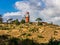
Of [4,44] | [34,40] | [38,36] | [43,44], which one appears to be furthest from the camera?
[38,36]

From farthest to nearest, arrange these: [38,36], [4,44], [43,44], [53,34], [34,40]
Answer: [53,34] → [38,36] → [34,40] → [43,44] → [4,44]

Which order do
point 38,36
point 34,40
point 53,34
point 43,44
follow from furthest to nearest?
point 53,34, point 38,36, point 34,40, point 43,44

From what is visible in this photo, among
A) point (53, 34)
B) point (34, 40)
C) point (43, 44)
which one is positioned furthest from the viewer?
point (53, 34)

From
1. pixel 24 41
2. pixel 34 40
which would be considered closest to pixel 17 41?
pixel 24 41

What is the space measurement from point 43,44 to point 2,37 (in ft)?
18.5

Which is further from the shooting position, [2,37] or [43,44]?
[2,37]

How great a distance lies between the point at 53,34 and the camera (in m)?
33.7

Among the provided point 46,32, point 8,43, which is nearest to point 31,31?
point 46,32

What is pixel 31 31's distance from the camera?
3459 centimetres

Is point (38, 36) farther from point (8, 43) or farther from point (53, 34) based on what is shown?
point (8, 43)

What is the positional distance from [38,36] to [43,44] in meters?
4.03

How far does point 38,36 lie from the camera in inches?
→ 1224

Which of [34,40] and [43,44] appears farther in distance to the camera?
[34,40]

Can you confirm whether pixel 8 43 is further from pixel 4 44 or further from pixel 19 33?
pixel 19 33
